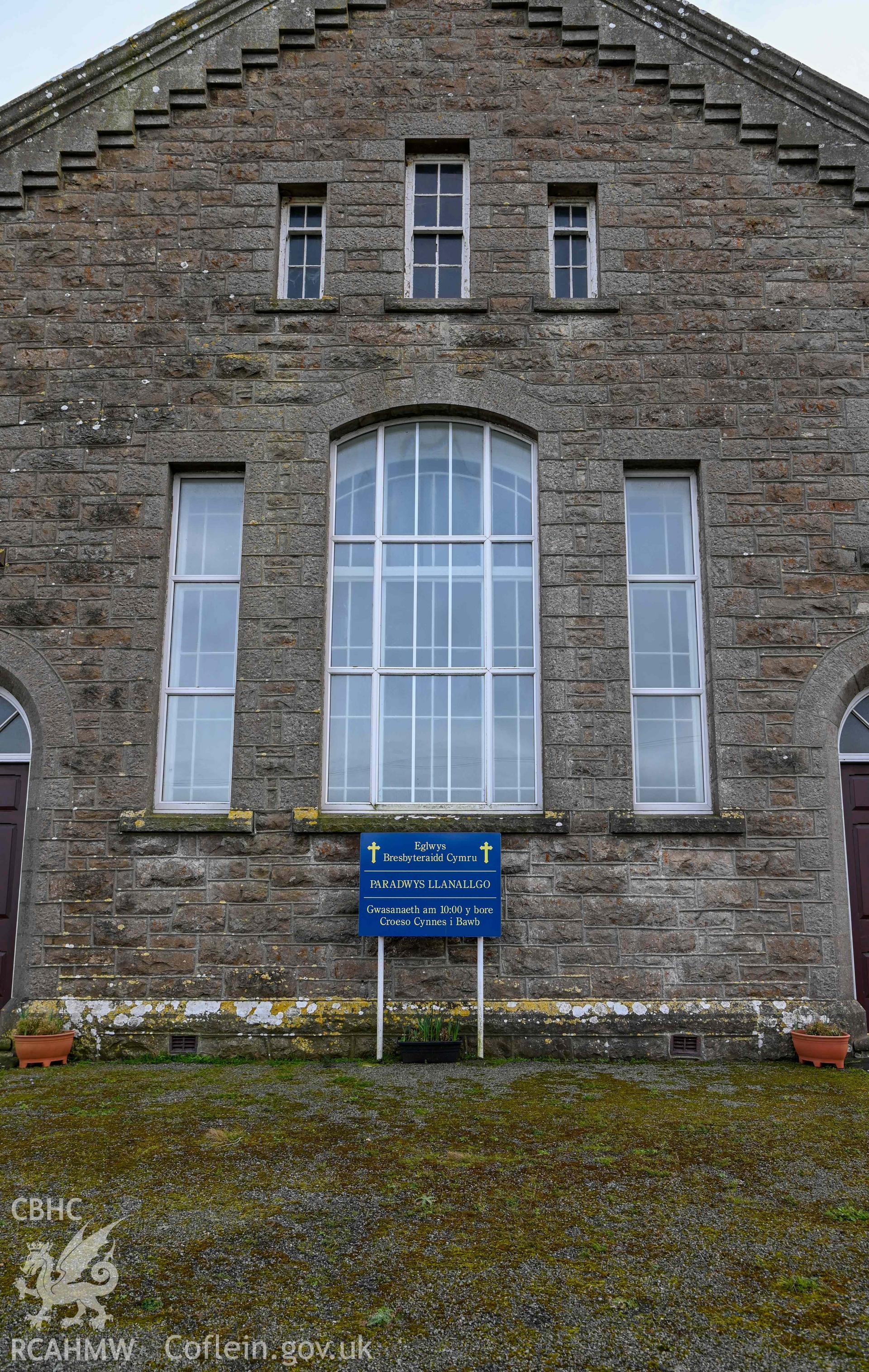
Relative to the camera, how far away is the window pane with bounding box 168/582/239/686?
874 centimetres

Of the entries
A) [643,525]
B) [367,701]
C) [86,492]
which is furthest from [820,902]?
[86,492]

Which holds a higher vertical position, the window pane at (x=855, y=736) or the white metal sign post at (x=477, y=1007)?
the window pane at (x=855, y=736)

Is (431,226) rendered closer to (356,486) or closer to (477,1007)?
(356,486)

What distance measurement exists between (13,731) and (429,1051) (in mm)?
4573

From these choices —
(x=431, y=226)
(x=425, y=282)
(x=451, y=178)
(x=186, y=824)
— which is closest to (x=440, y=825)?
(x=186, y=824)

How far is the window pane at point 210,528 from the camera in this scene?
29.3 ft

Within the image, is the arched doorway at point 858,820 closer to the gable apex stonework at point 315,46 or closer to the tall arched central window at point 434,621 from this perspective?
the tall arched central window at point 434,621

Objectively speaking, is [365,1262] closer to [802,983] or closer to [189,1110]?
[189,1110]

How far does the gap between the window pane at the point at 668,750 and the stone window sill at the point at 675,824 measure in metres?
0.30

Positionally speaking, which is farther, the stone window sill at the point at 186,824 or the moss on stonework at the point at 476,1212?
the stone window sill at the point at 186,824

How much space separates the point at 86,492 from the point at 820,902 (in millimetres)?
7196

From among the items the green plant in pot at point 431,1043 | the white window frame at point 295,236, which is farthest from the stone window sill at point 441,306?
the green plant in pot at point 431,1043

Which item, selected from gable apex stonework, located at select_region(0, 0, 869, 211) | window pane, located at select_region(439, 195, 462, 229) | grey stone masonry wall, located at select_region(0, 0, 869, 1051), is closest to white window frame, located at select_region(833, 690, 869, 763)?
grey stone masonry wall, located at select_region(0, 0, 869, 1051)

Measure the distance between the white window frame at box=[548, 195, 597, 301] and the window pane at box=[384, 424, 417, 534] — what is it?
1904mm
